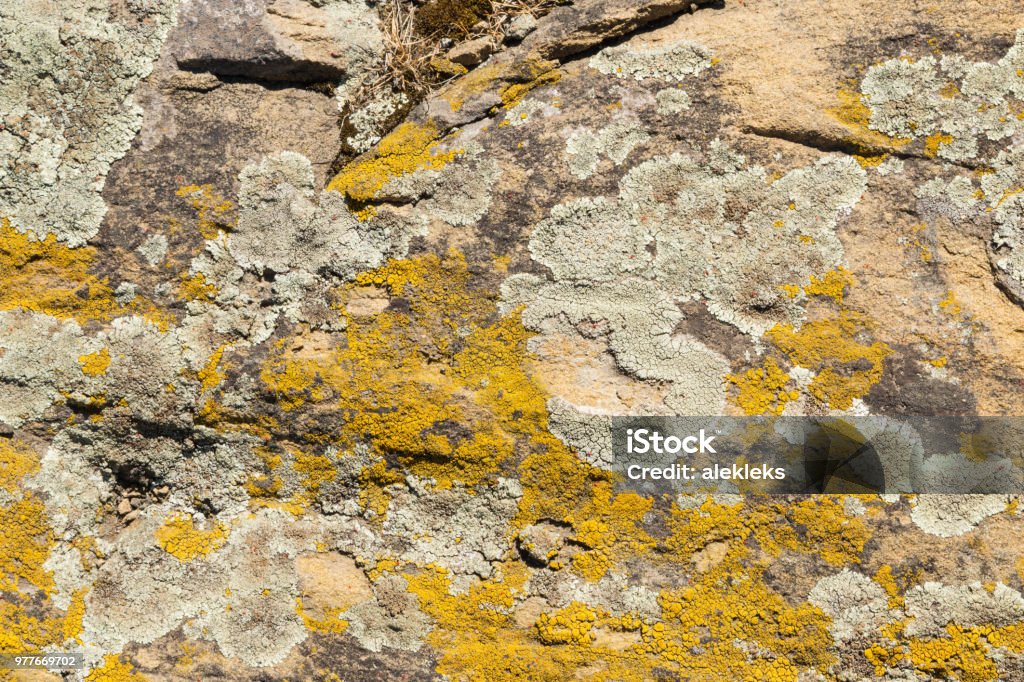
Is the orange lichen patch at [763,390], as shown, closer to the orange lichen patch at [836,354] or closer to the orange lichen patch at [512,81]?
the orange lichen patch at [836,354]

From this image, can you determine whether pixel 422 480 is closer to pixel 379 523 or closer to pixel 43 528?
pixel 379 523

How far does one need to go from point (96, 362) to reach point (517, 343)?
1535 mm

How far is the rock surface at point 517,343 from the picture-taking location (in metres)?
2.54

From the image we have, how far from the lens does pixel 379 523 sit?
8.79 feet

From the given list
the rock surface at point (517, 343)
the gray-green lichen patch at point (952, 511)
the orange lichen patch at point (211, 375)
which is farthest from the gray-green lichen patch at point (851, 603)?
the orange lichen patch at point (211, 375)

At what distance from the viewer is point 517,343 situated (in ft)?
8.77

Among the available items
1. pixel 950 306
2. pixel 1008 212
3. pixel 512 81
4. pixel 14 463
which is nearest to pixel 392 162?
pixel 512 81

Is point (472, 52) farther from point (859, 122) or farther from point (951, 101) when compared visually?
point (951, 101)

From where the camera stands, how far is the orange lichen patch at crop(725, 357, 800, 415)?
100 inches

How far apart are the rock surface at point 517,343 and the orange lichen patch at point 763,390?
14 mm

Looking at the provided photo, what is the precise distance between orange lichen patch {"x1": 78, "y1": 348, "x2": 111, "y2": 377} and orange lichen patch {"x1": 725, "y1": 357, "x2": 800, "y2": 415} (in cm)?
222

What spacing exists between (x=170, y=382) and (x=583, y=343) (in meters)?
1.50

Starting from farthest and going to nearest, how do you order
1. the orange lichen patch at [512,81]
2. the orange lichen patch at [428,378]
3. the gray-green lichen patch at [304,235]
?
the orange lichen patch at [512,81]
the gray-green lichen patch at [304,235]
the orange lichen patch at [428,378]

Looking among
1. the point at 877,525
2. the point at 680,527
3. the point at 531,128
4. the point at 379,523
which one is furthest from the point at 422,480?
the point at 877,525
